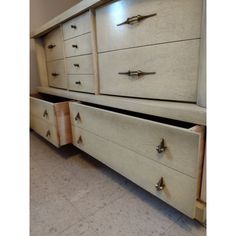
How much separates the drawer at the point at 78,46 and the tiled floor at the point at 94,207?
648 millimetres

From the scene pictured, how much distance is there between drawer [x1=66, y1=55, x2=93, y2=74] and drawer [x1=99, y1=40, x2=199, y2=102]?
0.12m

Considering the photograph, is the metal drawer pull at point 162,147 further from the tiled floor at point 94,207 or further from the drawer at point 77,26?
the drawer at point 77,26

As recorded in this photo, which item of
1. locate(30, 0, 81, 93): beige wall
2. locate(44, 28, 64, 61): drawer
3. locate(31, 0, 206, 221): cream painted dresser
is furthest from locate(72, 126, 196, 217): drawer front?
locate(30, 0, 81, 93): beige wall

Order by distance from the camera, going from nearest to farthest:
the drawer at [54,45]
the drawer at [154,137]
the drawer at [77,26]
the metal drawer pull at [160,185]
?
1. the drawer at [154,137]
2. the metal drawer pull at [160,185]
3. the drawer at [77,26]
4. the drawer at [54,45]

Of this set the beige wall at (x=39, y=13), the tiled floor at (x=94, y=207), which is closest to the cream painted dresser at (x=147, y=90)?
the tiled floor at (x=94, y=207)

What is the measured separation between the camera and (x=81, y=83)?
1.03 metres

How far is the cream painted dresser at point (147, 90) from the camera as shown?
0.53 meters

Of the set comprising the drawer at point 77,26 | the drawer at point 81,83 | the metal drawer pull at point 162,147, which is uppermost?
the drawer at point 77,26

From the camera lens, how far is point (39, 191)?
857mm

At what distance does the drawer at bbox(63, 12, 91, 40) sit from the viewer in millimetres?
878
